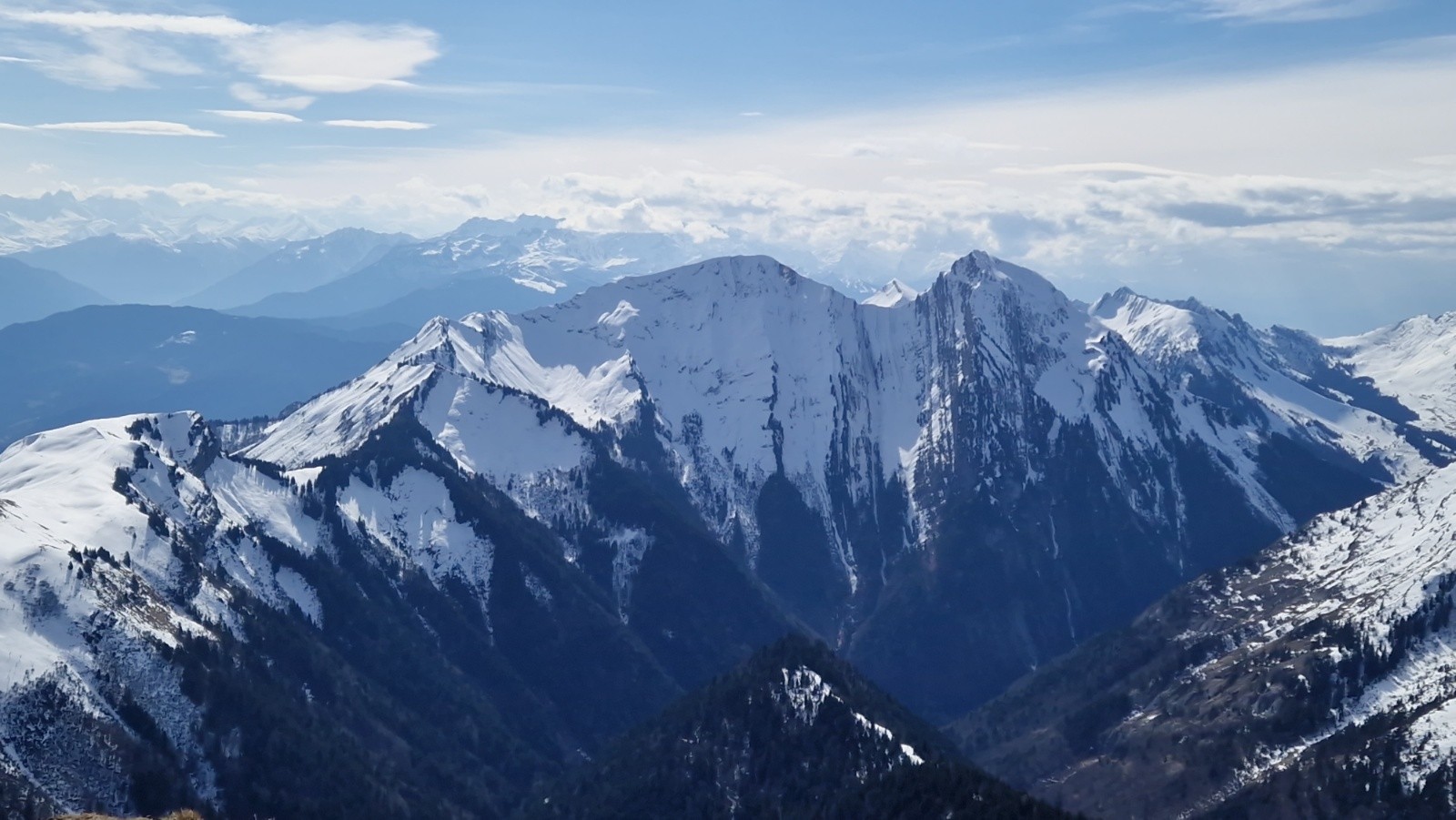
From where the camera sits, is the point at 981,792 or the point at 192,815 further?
the point at 981,792

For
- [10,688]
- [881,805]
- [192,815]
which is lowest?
[881,805]

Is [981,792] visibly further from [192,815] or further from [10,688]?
[10,688]

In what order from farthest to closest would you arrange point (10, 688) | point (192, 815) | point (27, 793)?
1. point (10, 688)
2. point (27, 793)
3. point (192, 815)

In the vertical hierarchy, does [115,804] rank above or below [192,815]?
below

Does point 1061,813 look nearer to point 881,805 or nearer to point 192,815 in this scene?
point 881,805

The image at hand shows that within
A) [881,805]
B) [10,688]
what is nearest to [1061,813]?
[881,805]

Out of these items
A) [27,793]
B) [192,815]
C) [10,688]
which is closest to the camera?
[192,815]

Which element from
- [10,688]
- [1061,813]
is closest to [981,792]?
[1061,813]

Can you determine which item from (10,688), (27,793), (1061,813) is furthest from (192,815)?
(1061,813)

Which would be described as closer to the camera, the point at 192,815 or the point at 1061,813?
the point at 192,815
